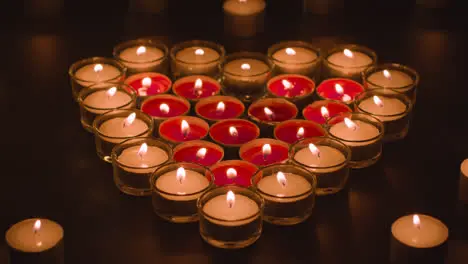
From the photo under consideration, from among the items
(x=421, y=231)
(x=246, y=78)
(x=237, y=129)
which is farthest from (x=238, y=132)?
(x=421, y=231)

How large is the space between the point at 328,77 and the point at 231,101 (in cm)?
38

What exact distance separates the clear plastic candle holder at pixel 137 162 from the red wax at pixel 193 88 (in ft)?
1.12

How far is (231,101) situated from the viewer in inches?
111

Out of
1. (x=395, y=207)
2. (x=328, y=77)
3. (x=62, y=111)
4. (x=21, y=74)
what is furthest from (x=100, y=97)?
(x=395, y=207)

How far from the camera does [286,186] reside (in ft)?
7.91

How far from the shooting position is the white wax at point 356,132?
2.64 meters

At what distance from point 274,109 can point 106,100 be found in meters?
0.53

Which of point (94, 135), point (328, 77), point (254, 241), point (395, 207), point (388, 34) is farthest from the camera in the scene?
point (388, 34)

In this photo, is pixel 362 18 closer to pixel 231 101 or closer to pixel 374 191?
pixel 231 101

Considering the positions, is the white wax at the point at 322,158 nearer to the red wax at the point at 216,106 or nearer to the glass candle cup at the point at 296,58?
the red wax at the point at 216,106

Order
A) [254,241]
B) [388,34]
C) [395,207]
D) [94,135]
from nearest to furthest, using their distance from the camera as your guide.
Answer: [254,241], [395,207], [94,135], [388,34]

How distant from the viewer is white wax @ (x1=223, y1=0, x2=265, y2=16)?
337 centimetres

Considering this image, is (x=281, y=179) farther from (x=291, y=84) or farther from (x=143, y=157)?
(x=291, y=84)

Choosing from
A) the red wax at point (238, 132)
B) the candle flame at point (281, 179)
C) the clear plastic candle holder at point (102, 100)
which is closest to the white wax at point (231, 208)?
the candle flame at point (281, 179)
